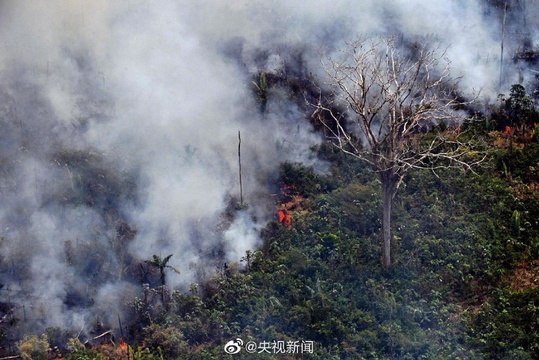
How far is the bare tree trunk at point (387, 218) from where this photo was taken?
63.1 feet

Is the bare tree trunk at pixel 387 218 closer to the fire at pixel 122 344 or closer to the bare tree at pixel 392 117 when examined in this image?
the bare tree at pixel 392 117

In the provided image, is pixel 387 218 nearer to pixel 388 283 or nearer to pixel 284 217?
pixel 388 283

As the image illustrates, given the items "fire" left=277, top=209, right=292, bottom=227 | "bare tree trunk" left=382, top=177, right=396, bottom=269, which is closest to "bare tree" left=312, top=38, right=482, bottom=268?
"bare tree trunk" left=382, top=177, right=396, bottom=269

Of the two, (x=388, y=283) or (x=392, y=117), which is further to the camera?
(x=392, y=117)

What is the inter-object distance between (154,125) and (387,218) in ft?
28.5

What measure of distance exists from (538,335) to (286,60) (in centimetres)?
1379

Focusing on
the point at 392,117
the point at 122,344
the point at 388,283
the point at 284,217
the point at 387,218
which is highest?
the point at 392,117

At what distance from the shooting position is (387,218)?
63.8ft

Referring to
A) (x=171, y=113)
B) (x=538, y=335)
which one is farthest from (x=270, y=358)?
(x=171, y=113)

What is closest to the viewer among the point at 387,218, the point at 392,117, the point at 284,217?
the point at 387,218

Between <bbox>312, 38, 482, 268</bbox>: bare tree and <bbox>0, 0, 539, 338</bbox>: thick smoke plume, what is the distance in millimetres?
1252

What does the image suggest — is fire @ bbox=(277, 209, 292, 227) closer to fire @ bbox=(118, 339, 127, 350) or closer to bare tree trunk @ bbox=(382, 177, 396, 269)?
bare tree trunk @ bbox=(382, 177, 396, 269)

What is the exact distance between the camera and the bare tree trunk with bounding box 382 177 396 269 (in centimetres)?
1923

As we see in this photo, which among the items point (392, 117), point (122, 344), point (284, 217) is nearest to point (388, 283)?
point (284, 217)
